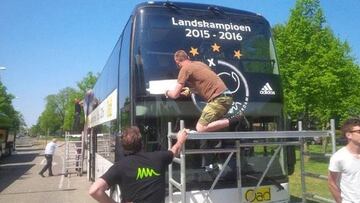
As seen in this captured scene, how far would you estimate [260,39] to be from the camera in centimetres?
724

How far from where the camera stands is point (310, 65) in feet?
71.9

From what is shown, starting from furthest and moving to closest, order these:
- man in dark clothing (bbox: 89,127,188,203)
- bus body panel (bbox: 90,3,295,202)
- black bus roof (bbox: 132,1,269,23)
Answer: black bus roof (bbox: 132,1,269,23) < bus body panel (bbox: 90,3,295,202) < man in dark clothing (bbox: 89,127,188,203)

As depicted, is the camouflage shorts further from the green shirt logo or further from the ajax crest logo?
the green shirt logo

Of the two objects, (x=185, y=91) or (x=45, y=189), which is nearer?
(x=185, y=91)

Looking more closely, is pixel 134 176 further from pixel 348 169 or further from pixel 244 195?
pixel 244 195

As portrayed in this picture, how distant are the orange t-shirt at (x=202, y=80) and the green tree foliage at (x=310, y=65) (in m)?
16.9

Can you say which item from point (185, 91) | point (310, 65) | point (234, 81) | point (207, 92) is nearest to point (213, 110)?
point (207, 92)

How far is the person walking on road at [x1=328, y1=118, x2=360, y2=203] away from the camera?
4316mm

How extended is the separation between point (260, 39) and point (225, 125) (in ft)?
7.15

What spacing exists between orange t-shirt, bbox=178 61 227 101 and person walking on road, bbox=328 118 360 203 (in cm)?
169

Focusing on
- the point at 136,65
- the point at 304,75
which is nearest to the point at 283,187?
the point at 136,65

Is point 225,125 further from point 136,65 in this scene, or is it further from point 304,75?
point 304,75

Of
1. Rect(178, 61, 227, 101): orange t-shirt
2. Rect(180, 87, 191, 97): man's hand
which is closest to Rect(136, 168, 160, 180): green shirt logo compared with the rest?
Rect(178, 61, 227, 101): orange t-shirt

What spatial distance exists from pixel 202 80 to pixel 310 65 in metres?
17.5
